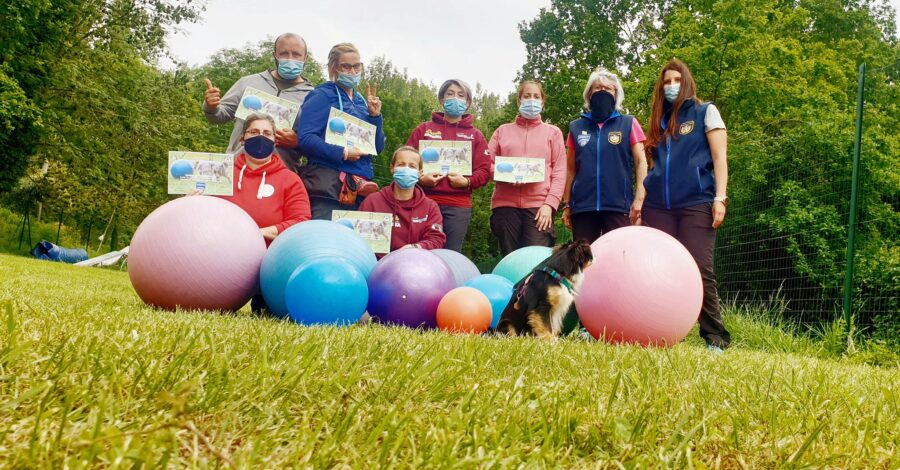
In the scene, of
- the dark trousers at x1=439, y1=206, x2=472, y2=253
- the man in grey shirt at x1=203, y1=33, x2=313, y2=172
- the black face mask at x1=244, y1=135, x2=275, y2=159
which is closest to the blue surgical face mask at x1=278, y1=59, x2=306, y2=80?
the man in grey shirt at x1=203, y1=33, x2=313, y2=172

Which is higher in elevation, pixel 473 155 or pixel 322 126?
pixel 322 126

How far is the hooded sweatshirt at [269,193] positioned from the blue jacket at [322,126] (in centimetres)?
51

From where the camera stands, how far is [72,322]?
9.78ft

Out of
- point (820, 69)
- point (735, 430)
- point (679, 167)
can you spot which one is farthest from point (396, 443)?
point (820, 69)

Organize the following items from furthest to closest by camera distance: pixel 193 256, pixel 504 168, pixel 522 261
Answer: pixel 504 168
pixel 522 261
pixel 193 256

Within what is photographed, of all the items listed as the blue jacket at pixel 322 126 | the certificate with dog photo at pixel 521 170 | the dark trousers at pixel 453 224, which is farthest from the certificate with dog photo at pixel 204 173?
the certificate with dog photo at pixel 521 170

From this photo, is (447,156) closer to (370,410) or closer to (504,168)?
(504,168)

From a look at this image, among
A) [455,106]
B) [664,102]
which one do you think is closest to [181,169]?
[455,106]

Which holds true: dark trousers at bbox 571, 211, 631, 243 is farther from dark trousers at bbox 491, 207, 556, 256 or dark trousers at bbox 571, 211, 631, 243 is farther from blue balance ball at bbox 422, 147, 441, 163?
blue balance ball at bbox 422, 147, 441, 163

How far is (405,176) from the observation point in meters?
7.32

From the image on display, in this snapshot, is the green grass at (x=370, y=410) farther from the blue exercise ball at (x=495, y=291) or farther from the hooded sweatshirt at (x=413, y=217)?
the hooded sweatshirt at (x=413, y=217)

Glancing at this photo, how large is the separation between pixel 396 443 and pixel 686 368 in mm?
2163

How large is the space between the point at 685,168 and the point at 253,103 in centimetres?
454

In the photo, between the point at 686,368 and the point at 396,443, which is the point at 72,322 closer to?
the point at 396,443
